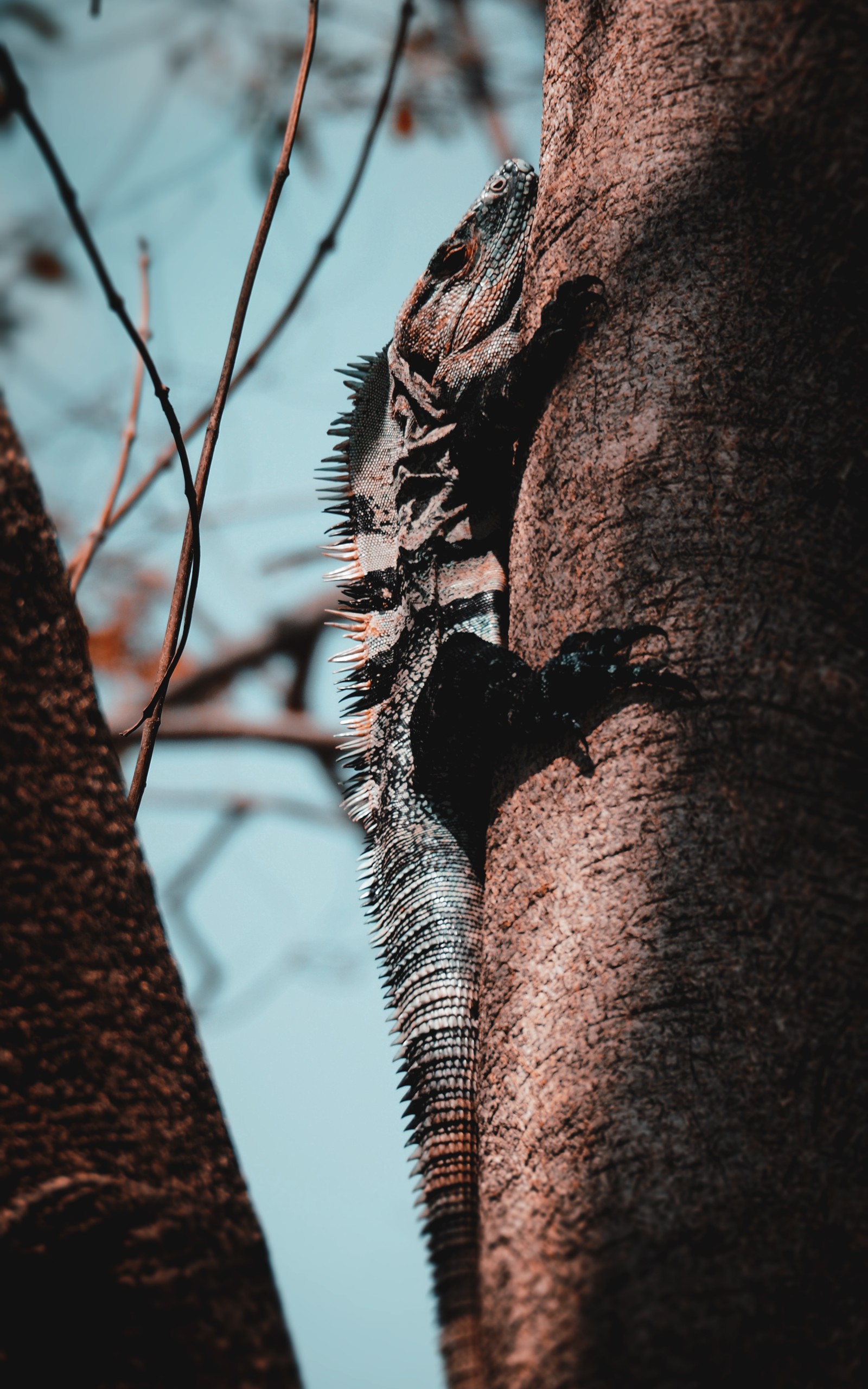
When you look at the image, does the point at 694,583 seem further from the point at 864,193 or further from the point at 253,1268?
the point at 253,1268

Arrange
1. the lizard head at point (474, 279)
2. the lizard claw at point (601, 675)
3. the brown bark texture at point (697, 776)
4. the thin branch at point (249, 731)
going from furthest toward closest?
the thin branch at point (249, 731) < the lizard head at point (474, 279) < the lizard claw at point (601, 675) < the brown bark texture at point (697, 776)

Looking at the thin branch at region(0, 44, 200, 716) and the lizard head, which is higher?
the lizard head

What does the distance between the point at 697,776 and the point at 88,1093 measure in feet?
2.95

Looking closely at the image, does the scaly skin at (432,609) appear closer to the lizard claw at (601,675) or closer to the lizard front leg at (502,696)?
the lizard front leg at (502,696)

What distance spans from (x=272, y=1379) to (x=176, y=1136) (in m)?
0.26

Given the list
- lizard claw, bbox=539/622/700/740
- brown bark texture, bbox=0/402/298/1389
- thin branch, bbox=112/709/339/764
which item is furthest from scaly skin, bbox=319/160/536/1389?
thin branch, bbox=112/709/339/764

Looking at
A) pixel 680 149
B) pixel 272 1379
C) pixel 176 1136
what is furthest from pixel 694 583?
pixel 272 1379

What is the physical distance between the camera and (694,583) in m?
1.67

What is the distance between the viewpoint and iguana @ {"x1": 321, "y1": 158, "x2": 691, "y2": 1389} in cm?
199

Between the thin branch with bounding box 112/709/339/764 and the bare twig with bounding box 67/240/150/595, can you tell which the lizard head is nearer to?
the bare twig with bounding box 67/240/150/595

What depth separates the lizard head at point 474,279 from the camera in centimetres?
397

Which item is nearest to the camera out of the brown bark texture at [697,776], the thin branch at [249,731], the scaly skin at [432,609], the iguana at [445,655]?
the brown bark texture at [697,776]

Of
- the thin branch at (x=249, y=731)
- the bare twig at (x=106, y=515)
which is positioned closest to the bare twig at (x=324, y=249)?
the bare twig at (x=106, y=515)

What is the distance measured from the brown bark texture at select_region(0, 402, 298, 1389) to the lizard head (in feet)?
9.66
